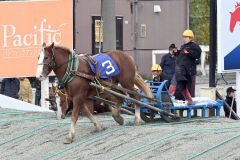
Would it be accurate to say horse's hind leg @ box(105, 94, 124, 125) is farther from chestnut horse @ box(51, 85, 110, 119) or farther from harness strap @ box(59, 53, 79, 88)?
chestnut horse @ box(51, 85, 110, 119)

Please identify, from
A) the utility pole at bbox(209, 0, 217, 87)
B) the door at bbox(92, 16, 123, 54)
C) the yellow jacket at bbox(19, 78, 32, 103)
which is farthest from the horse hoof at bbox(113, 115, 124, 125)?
the door at bbox(92, 16, 123, 54)

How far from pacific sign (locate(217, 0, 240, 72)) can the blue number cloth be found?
318cm

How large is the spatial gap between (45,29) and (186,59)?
5.23 metres

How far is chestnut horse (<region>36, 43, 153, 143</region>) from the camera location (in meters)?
14.1

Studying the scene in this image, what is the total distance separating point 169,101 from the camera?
15547 mm

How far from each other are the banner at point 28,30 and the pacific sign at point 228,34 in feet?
Answer: 14.6

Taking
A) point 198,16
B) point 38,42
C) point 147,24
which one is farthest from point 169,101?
point 198,16

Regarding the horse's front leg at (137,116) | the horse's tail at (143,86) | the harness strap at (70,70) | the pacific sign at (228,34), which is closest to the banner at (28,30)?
the pacific sign at (228,34)

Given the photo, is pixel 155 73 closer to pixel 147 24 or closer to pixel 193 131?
pixel 193 131

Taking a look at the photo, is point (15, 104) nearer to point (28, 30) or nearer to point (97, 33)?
point (28, 30)

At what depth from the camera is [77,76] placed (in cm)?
1423

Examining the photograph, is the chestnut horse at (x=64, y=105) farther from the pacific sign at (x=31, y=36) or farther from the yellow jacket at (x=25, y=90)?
the yellow jacket at (x=25, y=90)

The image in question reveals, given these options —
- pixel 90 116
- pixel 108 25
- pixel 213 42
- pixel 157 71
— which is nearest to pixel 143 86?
pixel 90 116

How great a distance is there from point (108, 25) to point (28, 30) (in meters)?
2.89
